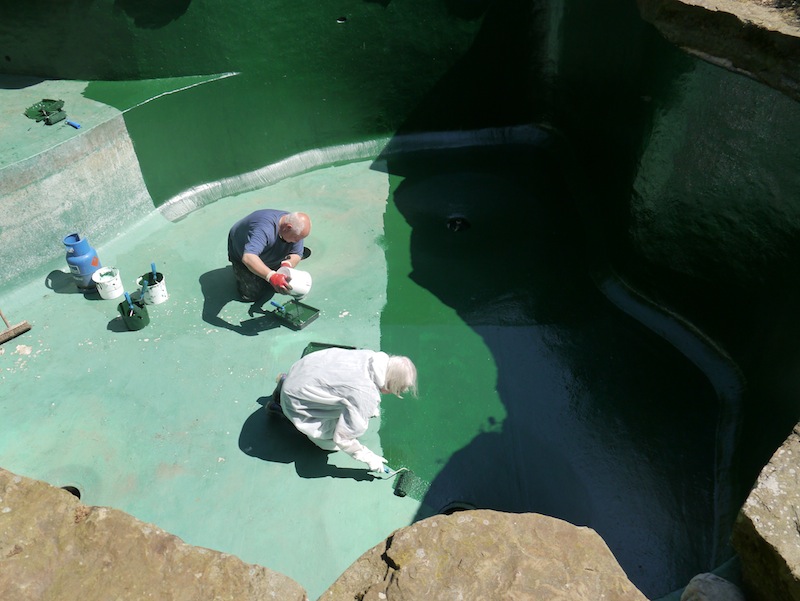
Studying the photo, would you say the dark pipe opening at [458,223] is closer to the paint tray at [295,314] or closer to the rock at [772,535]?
the paint tray at [295,314]

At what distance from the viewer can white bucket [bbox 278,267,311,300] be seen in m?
5.57

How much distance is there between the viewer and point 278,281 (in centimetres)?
548

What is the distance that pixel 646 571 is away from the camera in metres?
4.19

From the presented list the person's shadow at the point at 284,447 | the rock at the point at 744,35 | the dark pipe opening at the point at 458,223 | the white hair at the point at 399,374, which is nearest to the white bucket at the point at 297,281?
the person's shadow at the point at 284,447

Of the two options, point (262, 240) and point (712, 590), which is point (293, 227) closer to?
point (262, 240)

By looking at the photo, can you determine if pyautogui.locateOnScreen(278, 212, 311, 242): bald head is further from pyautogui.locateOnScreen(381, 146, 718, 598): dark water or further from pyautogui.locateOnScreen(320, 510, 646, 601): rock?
pyautogui.locateOnScreen(320, 510, 646, 601): rock

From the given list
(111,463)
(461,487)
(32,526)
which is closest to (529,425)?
(461,487)

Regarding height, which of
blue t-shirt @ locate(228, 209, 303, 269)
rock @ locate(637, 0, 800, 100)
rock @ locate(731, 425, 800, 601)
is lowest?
blue t-shirt @ locate(228, 209, 303, 269)

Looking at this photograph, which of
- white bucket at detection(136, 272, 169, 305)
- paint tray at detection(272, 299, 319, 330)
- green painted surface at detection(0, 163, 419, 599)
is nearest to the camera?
green painted surface at detection(0, 163, 419, 599)

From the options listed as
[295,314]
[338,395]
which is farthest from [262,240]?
[338,395]

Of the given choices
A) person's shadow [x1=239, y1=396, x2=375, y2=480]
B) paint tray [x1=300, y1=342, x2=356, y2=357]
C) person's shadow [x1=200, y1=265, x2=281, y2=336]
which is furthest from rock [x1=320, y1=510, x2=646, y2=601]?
person's shadow [x1=200, y1=265, x2=281, y2=336]

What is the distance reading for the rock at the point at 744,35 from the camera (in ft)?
13.6

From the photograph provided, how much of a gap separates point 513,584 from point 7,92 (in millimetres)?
6655

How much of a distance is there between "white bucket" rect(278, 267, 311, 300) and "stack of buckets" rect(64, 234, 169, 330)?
44.5 inches
